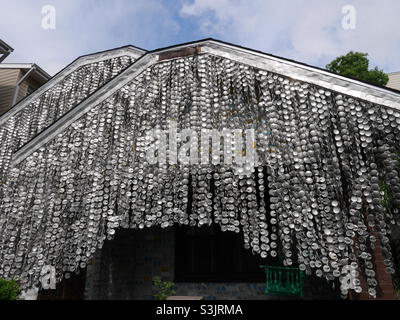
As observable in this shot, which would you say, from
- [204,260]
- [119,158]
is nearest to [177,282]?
[204,260]

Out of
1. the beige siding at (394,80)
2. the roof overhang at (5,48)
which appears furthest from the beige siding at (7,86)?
the beige siding at (394,80)

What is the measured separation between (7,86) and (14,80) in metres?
0.44

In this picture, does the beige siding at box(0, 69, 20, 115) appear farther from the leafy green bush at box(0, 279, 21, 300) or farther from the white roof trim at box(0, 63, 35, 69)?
the leafy green bush at box(0, 279, 21, 300)

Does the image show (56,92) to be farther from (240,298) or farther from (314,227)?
(314,227)

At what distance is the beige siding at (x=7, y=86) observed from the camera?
1418cm

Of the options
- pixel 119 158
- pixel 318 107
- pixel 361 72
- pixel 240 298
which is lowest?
pixel 240 298

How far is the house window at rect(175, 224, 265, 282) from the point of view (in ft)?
19.1

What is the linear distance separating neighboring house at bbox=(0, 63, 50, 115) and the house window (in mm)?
11853

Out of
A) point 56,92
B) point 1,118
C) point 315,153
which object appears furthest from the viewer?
point 56,92

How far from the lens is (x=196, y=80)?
18.1 feet

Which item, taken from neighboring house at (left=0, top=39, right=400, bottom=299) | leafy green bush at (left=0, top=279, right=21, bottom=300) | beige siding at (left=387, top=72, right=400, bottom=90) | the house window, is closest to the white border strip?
neighboring house at (left=0, top=39, right=400, bottom=299)

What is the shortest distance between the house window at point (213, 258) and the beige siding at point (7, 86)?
39.6 feet

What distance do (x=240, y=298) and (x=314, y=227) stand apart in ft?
7.92

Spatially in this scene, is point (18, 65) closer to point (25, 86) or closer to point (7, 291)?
point (25, 86)
